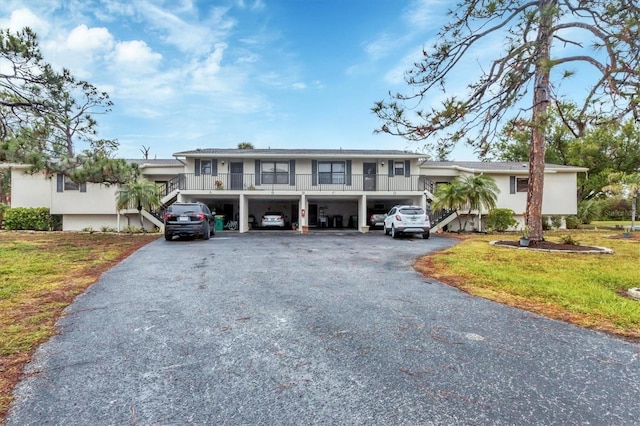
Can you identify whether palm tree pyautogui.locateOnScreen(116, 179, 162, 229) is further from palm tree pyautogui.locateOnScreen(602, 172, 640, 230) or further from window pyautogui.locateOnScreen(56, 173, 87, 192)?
palm tree pyautogui.locateOnScreen(602, 172, 640, 230)

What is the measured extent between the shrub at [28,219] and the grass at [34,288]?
9.09 meters

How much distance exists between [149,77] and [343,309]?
1641 cm

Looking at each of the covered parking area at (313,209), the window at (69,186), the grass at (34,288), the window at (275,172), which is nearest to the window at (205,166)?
the covered parking area at (313,209)

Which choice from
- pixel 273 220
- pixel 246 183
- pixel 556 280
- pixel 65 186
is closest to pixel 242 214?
pixel 273 220

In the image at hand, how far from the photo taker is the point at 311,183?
21469mm

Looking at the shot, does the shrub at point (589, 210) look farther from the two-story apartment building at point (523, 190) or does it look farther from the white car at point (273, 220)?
the white car at point (273, 220)

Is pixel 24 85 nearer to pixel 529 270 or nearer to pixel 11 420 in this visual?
pixel 11 420

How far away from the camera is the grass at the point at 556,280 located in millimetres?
4691

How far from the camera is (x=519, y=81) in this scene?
20.8 feet

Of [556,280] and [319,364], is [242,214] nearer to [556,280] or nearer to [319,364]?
[556,280]

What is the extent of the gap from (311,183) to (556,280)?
15.9 metres

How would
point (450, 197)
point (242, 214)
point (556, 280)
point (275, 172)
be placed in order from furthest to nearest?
point (275, 172)
point (242, 214)
point (450, 197)
point (556, 280)

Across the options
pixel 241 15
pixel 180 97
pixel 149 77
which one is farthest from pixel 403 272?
pixel 180 97

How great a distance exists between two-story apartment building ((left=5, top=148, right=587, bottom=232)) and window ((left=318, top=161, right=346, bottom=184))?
6cm
